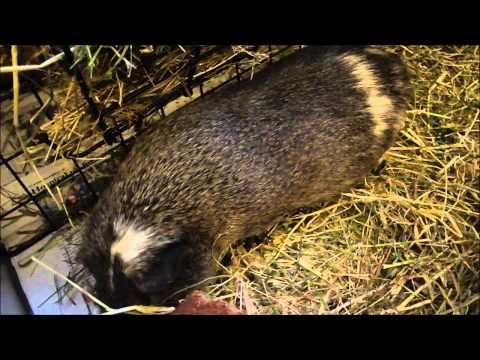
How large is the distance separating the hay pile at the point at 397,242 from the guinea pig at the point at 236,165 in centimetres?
11

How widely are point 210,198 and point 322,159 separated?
0.45 m

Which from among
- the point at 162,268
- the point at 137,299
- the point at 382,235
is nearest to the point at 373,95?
the point at 382,235

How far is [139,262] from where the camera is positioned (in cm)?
174

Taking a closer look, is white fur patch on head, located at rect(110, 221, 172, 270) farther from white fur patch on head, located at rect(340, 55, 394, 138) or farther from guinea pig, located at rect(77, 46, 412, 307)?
white fur patch on head, located at rect(340, 55, 394, 138)

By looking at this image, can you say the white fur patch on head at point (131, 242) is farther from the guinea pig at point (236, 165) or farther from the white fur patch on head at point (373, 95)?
the white fur patch on head at point (373, 95)

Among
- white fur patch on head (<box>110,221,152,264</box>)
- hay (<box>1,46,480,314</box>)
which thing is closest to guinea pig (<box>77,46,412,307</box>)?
white fur patch on head (<box>110,221,152,264</box>)

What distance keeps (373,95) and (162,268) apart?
101 cm

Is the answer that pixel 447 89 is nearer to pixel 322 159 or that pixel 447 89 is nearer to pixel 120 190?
pixel 322 159

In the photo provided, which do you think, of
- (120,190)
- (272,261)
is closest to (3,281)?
(120,190)

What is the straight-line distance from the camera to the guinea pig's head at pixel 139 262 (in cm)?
Answer: 175

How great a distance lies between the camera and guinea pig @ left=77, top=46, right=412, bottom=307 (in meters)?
1.81

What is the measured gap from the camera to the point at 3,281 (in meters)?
2.09

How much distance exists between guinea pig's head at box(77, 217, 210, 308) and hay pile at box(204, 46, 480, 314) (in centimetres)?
19

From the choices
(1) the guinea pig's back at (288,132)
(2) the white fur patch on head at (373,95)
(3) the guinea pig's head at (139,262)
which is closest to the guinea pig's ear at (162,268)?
(3) the guinea pig's head at (139,262)
